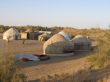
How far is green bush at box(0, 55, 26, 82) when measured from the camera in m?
17.1

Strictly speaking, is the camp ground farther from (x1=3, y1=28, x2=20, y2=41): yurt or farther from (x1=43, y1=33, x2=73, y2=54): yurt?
(x1=3, y1=28, x2=20, y2=41): yurt

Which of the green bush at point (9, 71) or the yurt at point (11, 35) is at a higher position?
the yurt at point (11, 35)

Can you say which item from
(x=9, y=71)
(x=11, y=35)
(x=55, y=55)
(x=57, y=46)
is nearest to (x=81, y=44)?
(x=57, y=46)

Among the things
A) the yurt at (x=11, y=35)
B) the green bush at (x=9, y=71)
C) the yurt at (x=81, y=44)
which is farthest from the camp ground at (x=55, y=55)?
the yurt at (x=11, y=35)

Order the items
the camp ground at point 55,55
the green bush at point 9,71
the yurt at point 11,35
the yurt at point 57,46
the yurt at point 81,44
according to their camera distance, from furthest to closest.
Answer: the yurt at point 11,35 → the yurt at point 81,44 → the yurt at point 57,46 → the camp ground at point 55,55 → the green bush at point 9,71

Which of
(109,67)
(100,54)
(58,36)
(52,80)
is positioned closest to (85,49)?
(58,36)

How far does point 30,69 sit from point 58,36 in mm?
17086

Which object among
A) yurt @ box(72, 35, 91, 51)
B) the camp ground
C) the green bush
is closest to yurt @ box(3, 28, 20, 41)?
→ the camp ground

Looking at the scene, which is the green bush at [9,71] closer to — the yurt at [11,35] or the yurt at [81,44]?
the yurt at [81,44]

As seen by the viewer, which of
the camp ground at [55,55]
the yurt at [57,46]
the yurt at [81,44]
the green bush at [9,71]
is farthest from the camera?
the yurt at [81,44]

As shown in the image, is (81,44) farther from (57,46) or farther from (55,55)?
(55,55)

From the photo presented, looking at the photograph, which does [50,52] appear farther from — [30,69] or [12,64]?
[12,64]

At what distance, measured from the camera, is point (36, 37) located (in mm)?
77562

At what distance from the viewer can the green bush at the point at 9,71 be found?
56.2 ft
